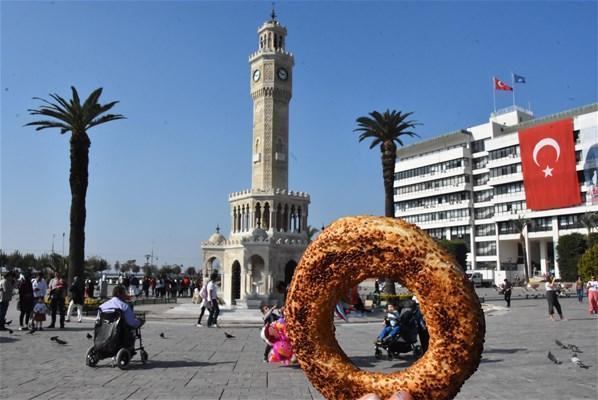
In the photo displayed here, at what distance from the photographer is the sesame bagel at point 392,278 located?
14.0 ft

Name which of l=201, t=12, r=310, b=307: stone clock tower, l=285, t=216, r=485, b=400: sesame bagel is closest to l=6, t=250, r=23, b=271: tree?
l=201, t=12, r=310, b=307: stone clock tower

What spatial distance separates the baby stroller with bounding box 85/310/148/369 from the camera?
947cm

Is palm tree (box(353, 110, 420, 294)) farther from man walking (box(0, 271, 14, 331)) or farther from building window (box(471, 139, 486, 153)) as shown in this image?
building window (box(471, 139, 486, 153))

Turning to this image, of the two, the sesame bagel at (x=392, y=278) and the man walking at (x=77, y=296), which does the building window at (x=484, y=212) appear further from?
the sesame bagel at (x=392, y=278)

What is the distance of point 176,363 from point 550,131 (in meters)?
67.8

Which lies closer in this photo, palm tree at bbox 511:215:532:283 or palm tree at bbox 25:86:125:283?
palm tree at bbox 25:86:125:283

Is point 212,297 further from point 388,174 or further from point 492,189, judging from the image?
point 492,189

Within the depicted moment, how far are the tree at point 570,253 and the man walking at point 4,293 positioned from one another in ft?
186

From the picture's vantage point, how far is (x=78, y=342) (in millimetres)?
13266

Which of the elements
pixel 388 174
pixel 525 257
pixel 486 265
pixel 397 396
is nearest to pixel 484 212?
pixel 486 265

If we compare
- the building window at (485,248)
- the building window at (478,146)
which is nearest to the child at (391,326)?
the building window at (485,248)

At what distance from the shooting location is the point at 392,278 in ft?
15.2

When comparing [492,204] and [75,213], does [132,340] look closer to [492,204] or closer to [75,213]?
[75,213]

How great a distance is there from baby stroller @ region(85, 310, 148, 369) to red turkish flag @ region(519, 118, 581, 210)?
6597 centimetres
